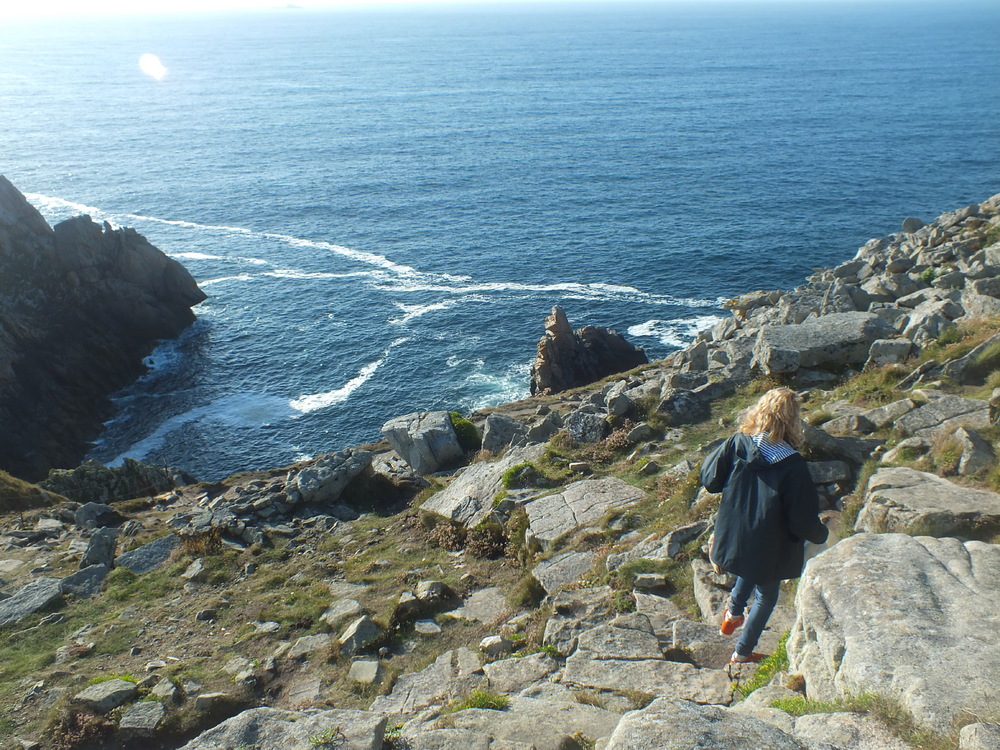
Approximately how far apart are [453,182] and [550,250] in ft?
106

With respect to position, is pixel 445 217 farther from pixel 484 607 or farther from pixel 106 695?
pixel 106 695

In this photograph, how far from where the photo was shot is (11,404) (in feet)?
177

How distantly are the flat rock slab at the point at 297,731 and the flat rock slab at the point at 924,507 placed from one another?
7753 millimetres

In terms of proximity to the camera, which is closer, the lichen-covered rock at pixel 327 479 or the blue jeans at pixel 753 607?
the blue jeans at pixel 753 607

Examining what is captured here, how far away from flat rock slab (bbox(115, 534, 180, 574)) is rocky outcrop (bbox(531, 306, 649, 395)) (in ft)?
100

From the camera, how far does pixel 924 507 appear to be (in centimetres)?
1092

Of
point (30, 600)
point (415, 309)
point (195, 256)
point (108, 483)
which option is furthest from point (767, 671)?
point (195, 256)

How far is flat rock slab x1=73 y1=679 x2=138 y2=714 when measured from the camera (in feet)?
42.8

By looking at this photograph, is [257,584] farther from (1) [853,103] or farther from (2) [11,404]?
(1) [853,103]

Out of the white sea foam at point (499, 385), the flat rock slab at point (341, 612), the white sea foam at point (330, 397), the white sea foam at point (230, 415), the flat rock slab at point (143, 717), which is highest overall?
the flat rock slab at point (143, 717)

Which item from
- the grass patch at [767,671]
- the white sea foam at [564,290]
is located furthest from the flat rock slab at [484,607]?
the white sea foam at [564,290]

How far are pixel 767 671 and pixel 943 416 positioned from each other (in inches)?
329

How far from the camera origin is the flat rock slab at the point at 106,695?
514 inches

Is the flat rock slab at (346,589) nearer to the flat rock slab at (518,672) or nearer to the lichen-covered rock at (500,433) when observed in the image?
the flat rock slab at (518,672)
